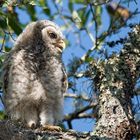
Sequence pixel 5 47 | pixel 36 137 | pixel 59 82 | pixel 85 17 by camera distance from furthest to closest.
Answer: pixel 85 17, pixel 5 47, pixel 59 82, pixel 36 137

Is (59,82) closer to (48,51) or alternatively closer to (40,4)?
(48,51)

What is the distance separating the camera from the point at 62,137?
374 cm

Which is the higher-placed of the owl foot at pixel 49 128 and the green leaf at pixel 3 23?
the green leaf at pixel 3 23

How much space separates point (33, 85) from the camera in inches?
177

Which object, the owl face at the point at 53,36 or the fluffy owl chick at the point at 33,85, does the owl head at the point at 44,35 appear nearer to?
the owl face at the point at 53,36

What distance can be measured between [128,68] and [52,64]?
0.63 meters

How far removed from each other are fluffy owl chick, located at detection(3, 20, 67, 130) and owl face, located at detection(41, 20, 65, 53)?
0.19 m

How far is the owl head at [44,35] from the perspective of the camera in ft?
15.8

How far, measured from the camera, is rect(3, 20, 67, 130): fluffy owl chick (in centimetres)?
448

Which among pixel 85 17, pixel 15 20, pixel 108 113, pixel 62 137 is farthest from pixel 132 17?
pixel 62 137

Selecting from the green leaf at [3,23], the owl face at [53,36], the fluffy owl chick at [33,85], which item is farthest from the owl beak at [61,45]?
the green leaf at [3,23]

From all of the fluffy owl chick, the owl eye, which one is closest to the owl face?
the owl eye

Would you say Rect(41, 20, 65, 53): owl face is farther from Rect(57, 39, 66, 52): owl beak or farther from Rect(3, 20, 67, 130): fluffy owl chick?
Rect(3, 20, 67, 130): fluffy owl chick

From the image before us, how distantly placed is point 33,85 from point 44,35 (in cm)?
56
